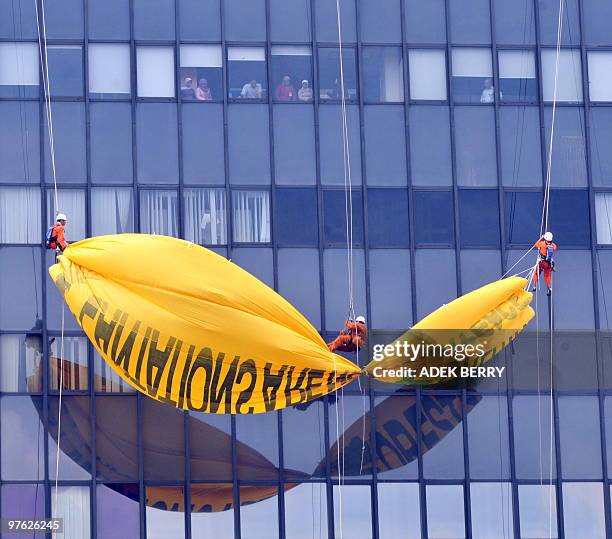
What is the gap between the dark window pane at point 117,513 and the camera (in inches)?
1497

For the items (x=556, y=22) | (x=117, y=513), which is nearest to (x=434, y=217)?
(x=556, y=22)

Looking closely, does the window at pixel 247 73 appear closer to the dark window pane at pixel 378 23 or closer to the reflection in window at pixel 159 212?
the dark window pane at pixel 378 23

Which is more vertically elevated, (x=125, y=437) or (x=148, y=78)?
(x=148, y=78)

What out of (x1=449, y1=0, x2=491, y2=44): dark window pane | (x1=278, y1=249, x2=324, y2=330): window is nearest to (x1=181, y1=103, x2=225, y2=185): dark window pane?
(x1=278, y1=249, x2=324, y2=330): window

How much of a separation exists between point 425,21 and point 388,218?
411cm

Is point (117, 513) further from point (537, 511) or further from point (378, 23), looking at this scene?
point (378, 23)

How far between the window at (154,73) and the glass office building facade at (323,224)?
6 centimetres

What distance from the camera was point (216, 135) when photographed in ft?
129

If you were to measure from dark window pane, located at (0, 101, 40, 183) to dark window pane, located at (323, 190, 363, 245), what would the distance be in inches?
224

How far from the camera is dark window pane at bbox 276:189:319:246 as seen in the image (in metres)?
39.1

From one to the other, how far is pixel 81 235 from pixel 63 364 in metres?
2.52

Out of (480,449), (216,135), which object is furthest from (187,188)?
(480,449)

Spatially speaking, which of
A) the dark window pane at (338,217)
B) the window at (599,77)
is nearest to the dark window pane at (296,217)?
the dark window pane at (338,217)

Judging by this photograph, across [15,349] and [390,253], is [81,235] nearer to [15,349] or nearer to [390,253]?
[15,349]
